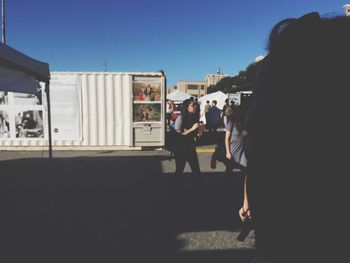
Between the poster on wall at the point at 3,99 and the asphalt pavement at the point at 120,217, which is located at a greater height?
the poster on wall at the point at 3,99

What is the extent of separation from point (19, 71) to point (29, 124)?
318 inches

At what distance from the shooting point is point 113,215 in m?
5.42

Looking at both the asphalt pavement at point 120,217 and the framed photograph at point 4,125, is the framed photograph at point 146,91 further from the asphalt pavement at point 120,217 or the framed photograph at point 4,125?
the framed photograph at point 4,125

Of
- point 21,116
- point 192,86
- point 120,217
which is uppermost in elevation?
point 192,86

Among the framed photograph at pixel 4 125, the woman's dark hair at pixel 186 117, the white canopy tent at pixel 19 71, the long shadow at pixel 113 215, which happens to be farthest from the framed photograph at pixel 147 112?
the white canopy tent at pixel 19 71

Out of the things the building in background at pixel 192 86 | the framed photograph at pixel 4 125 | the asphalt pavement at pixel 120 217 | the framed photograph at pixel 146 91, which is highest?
the building in background at pixel 192 86

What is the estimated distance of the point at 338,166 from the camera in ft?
2.20

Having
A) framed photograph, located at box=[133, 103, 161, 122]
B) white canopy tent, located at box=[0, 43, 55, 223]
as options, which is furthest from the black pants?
framed photograph, located at box=[133, 103, 161, 122]

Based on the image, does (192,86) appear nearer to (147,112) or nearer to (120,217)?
(147,112)

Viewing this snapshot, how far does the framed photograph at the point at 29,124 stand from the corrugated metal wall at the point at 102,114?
190 mm

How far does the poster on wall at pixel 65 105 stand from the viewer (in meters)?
12.0

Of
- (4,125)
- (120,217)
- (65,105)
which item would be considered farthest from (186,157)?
(4,125)

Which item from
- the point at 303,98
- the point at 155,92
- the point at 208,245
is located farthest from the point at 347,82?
the point at 155,92

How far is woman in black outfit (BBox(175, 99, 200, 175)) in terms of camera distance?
621cm
